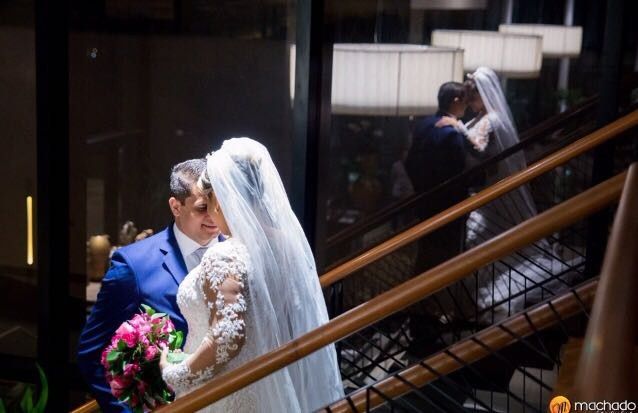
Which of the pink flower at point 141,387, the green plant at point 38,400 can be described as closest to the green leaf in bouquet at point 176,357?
the pink flower at point 141,387

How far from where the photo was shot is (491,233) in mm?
5457

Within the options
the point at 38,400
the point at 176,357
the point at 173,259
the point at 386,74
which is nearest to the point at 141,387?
the point at 176,357

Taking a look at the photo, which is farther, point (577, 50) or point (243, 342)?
point (577, 50)

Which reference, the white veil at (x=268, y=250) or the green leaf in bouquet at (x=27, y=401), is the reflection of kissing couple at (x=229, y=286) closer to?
the white veil at (x=268, y=250)

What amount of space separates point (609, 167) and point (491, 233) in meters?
0.69

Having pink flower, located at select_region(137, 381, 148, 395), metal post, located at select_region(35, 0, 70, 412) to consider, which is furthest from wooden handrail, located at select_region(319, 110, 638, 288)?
metal post, located at select_region(35, 0, 70, 412)

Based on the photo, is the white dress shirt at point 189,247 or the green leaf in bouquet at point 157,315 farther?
the white dress shirt at point 189,247

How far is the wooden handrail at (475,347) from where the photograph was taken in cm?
367

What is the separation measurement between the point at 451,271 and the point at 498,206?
99.8 inches

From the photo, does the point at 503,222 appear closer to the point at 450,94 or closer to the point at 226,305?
the point at 450,94

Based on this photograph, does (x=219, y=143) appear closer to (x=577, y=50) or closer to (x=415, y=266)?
(x=415, y=266)

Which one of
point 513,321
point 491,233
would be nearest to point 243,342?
point 513,321

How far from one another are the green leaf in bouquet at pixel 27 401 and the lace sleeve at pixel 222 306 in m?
1.52

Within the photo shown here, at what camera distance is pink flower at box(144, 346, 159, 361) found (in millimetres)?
3512
